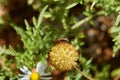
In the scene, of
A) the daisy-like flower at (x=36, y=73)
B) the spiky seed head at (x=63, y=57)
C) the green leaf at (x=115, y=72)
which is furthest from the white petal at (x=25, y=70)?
the green leaf at (x=115, y=72)

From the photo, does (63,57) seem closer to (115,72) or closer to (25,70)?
(25,70)

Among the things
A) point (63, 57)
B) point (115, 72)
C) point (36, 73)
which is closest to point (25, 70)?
point (36, 73)

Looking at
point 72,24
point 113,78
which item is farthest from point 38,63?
point 113,78

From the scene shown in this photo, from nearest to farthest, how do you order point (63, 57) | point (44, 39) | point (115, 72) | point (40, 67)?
point (63, 57) < point (40, 67) < point (44, 39) < point (115, 72)

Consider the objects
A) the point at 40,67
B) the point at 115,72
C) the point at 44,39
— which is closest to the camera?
the point at 40,67

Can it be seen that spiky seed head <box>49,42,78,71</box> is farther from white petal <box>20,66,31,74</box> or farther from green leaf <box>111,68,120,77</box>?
green leaf <box>111,68,120,77</box>

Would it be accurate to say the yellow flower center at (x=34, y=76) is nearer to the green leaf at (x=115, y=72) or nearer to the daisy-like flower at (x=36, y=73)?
the daisy-like flower at (x=36, y=73)

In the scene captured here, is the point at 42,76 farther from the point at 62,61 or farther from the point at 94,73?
the point at 94,73

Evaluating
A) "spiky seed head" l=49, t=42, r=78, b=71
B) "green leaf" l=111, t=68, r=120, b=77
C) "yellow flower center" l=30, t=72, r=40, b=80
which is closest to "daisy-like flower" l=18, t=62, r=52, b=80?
"yellow flower center" l=30, t=72, r=40, b=80

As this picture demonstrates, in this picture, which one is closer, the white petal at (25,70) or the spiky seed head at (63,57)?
the spiky seed head at (63,57)
